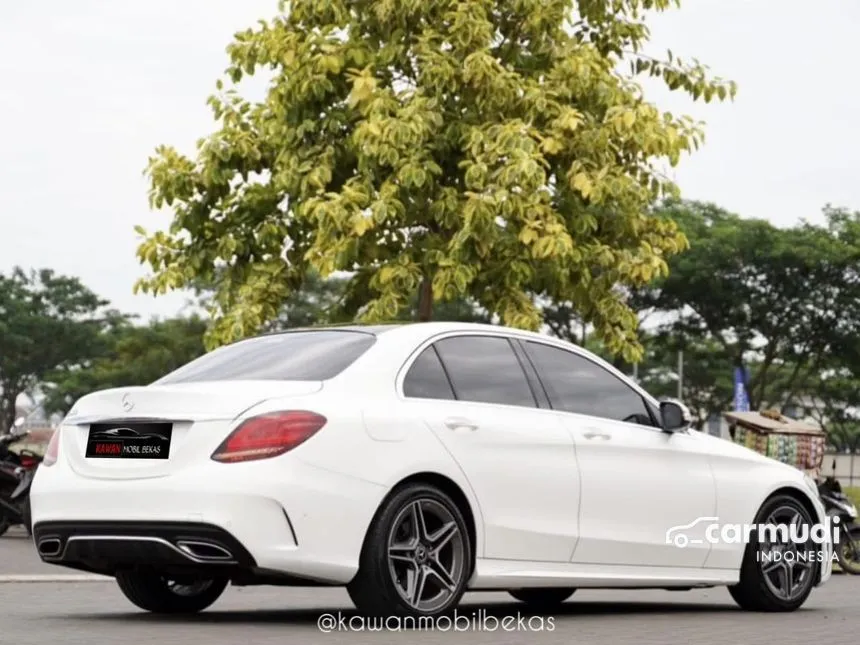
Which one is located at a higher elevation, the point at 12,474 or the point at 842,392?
the point at 842,392

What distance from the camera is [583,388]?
10.5m

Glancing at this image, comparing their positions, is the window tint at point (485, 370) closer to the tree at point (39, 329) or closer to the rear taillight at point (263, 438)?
the rear taillight at point (263, 438)

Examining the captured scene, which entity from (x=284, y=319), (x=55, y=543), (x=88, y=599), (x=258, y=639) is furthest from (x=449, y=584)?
(x=284, y=319)

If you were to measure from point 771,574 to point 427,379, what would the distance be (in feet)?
9.41

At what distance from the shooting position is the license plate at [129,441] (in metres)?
8.94

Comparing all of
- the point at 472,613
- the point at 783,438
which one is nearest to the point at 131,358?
the point at 783,438

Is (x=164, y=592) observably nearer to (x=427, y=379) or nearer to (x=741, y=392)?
(x=427, y=379)

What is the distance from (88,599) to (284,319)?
6356cm

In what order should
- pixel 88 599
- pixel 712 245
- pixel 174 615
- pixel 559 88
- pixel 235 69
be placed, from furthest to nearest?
pixel 712 245 < pixel 235 69 < pixel 559 88 < pixel 88 599 < pixel 174 615

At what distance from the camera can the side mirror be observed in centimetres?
1071

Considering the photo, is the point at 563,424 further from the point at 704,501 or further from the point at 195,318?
the point at 195,318

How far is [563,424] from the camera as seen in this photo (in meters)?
10.1

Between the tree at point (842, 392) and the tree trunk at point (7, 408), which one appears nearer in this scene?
the tree at point (842, 392)

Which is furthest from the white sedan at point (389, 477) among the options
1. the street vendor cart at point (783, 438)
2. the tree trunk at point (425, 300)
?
the tree trunk at point (425, 300)
